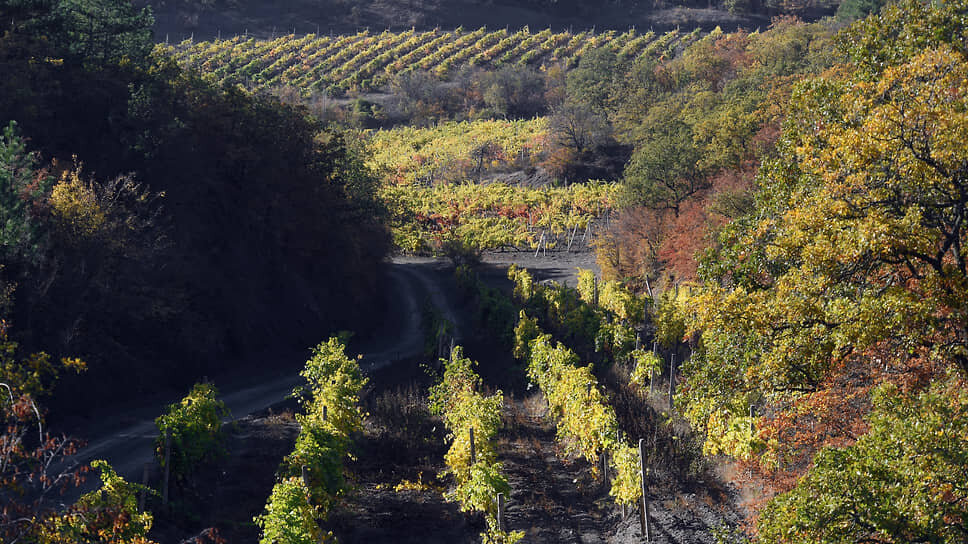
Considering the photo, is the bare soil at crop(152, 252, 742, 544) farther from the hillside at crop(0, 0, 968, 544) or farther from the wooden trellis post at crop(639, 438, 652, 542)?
the wooden trellis post at crop(639, 438, 652, 542)

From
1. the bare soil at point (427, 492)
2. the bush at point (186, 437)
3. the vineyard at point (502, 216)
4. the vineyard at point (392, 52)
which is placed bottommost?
the bare soil at point (427, 492)

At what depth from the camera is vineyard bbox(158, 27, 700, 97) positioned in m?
98.8

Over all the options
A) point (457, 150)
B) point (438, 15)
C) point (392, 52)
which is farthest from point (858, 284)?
point (438, 15)

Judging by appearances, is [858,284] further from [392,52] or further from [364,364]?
[392,52]

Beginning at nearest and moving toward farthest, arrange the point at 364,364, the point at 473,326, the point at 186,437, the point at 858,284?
the point at 858,284, the point at 186,437, the point at 364,364, the point at 473,326

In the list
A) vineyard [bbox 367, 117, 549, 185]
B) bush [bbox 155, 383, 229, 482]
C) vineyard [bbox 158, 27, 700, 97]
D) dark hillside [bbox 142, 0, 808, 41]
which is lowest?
bush [bbox 155, 383, 229, 482]

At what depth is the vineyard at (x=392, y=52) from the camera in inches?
3888

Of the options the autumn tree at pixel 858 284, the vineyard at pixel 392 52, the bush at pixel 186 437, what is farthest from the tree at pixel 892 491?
the vineyard at pixel 392 52

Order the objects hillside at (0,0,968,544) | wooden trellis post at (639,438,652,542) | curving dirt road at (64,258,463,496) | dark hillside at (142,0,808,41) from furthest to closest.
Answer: dark hillside at (142,0,808,41)
curving dirt road at (64,258,463,496)
wooden trellis post at (639,438,652,542)
hillside at (0,0,968,544)

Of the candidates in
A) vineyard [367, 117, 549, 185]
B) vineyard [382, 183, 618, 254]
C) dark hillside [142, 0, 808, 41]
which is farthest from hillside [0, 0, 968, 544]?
dark hillside [142, 0, 808, 41]

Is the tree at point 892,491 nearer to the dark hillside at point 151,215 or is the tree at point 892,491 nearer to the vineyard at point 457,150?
the dark hillside at point 151,215

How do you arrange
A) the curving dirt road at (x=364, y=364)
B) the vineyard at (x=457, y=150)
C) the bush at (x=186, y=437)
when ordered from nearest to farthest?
the bush at (x=186, y=437) → the curving dirt road at (x=364, y=364) → the vineyard at (x=457, y=150)

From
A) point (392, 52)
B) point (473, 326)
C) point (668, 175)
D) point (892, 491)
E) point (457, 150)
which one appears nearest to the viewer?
point (892, 491)

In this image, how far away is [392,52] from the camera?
112m
